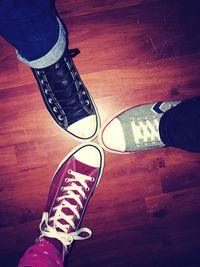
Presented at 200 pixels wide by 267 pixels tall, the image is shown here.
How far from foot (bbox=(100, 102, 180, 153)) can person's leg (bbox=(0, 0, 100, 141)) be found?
87 mm

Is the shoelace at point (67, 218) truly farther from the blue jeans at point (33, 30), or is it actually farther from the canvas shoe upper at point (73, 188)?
the blue jeans at point (33, 30)

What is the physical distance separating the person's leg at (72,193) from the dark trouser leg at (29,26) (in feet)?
1.86

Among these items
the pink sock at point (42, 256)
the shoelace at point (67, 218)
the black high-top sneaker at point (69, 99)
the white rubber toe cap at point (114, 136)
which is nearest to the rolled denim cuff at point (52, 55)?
the black high-top sneaker at point (69, 99)

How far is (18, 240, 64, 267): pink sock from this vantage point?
40.6 inches

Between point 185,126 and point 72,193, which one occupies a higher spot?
point 185,126

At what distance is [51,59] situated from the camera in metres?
0.86

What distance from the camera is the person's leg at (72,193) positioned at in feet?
3.89

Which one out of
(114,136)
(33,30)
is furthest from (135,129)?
(33,30)

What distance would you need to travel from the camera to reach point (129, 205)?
1.25 m

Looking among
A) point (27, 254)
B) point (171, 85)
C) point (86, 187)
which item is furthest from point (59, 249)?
point (171, 85)

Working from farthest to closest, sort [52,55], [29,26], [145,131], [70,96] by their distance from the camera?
[145,131] → [70,96] → [52,55] → [29,26]

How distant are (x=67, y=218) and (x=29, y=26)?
889 millimetres

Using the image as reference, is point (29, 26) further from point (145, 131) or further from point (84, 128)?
point (145, 131)

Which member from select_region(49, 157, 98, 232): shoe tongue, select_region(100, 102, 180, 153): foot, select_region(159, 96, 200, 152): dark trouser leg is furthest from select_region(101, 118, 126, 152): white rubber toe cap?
select_region(159, 96, 200, 152): dark trouser leg
